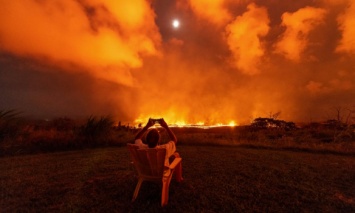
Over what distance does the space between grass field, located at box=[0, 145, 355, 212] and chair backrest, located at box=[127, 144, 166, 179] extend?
550mm

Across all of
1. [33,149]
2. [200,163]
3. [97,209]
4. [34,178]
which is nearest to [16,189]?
[34,178]

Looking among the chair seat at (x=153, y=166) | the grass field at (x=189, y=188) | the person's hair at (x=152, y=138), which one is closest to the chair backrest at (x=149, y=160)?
the chair seat at (x=153, y=166)

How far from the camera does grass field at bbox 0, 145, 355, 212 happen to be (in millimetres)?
4031

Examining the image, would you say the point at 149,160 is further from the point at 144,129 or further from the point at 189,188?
the point at 189,188

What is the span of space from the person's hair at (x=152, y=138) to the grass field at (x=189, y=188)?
108cm

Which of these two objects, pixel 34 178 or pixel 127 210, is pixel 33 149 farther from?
pixel 127 210

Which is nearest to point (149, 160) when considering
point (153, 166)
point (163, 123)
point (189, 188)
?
point (153, 166)

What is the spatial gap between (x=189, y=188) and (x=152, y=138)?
1560 millimetres

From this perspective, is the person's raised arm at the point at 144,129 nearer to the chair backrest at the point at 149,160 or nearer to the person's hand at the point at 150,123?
the person's hand at the point at 150,123

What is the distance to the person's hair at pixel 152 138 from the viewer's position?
4312 millimetres

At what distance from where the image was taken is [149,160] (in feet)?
13.2

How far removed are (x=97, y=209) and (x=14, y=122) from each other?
10461 millimetres

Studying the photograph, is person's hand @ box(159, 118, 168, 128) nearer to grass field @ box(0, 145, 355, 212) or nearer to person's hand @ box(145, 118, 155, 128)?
person's hand @ box(145, 118, 155, 128)

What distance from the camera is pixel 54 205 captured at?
13.4 feet
